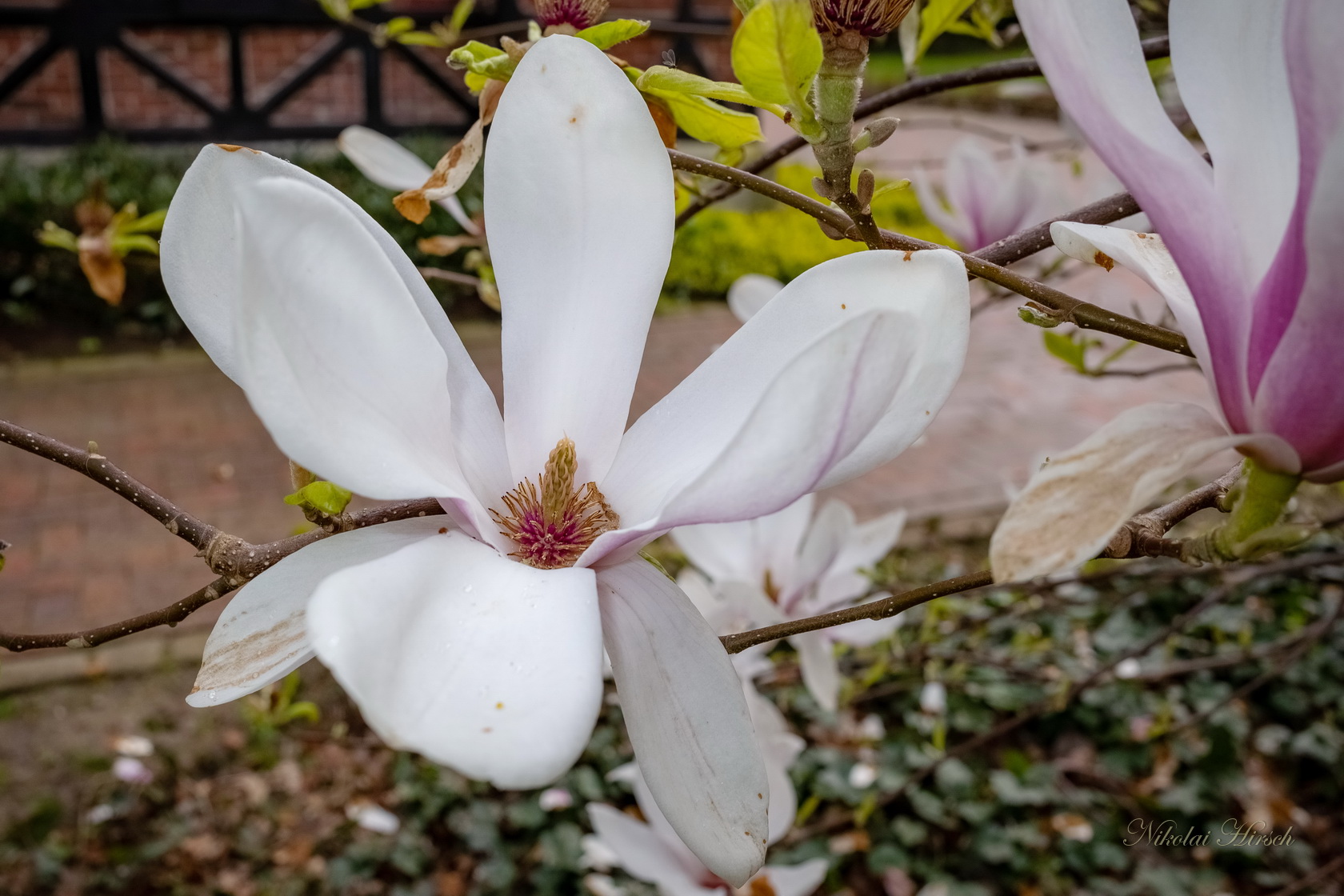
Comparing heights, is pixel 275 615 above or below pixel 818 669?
above

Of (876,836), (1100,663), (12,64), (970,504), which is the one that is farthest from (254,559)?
(12,64)

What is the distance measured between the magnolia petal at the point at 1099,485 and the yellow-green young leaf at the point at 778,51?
175 millimetres

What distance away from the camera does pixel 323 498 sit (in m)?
0.48

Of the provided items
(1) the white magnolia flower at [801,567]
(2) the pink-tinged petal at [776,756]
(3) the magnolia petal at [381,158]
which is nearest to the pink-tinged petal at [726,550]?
(1) the white magnolia flower at [801,567]

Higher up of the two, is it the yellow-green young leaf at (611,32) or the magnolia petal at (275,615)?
the yellow-green young leaf at (611,32)

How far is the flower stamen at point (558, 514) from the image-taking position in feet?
1.50

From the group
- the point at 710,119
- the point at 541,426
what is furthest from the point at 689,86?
the point at 541,426

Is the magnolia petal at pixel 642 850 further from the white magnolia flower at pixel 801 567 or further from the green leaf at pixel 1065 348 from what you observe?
the green leaf at pixel 1065 348

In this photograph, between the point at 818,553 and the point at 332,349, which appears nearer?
the point at 332,349

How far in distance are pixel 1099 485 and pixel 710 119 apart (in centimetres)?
28

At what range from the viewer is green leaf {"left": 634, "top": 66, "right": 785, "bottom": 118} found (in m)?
0.47

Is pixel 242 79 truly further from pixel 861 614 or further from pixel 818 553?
pixel 861 614

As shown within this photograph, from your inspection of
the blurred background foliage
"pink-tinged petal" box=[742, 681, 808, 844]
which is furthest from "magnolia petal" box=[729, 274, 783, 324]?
the blurred background foliage

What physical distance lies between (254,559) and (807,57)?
0.32 metres
